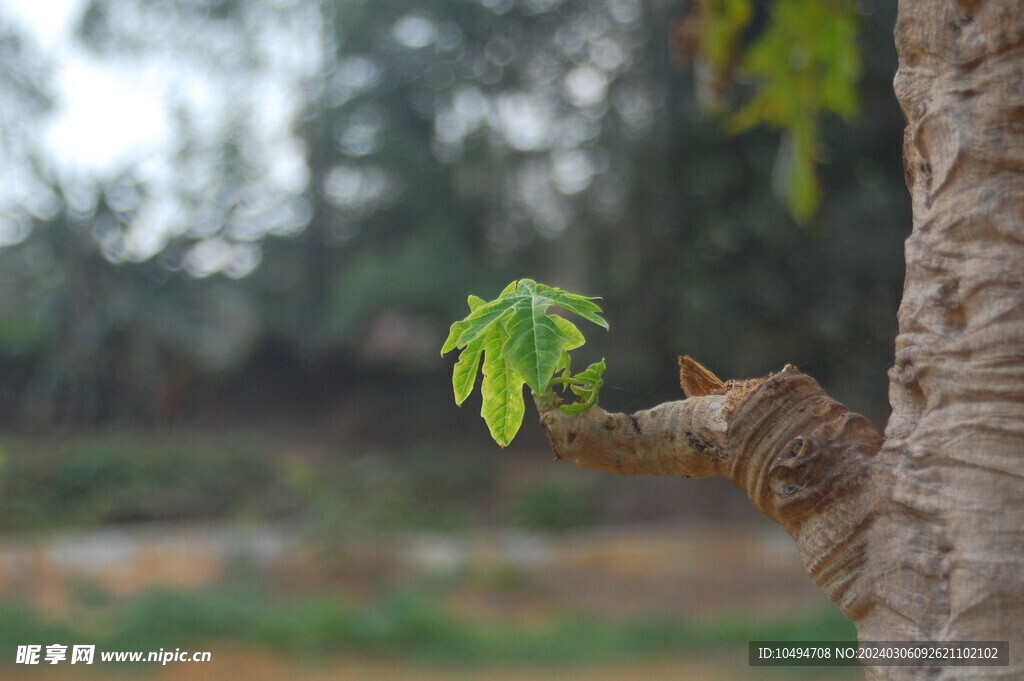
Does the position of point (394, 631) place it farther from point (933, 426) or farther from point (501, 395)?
point (933, 426)

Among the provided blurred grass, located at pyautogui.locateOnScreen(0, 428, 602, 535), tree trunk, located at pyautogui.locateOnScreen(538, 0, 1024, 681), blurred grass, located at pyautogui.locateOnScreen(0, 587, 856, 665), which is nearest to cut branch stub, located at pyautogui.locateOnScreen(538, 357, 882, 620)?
tree trunk, located at pyautogui.locateOnScreen(538, 0, 1024, 681)

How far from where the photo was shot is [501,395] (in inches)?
29.0

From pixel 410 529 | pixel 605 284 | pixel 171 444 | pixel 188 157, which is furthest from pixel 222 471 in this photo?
pixel 605 284

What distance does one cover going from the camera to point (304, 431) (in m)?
6.71

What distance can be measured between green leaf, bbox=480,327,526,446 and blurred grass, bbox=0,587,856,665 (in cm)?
305

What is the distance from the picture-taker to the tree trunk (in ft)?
2.01

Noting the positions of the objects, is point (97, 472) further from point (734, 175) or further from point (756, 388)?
point (756, 388)

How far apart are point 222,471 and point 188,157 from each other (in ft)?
6.76

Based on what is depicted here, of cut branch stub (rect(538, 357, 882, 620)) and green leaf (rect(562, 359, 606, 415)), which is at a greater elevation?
green leaf (rect(562, 359, 606, 415))

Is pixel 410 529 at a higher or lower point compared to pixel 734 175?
lower

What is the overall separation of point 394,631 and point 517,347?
3.39 meters

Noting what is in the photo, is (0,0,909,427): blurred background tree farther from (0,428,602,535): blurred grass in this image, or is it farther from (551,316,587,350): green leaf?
(551,316,587,350): green leaf

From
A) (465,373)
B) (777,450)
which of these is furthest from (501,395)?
(777,450)

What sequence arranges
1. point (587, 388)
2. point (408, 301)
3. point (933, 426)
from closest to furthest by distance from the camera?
point (933, 426) < point (587, 388) < point (408, 301)
